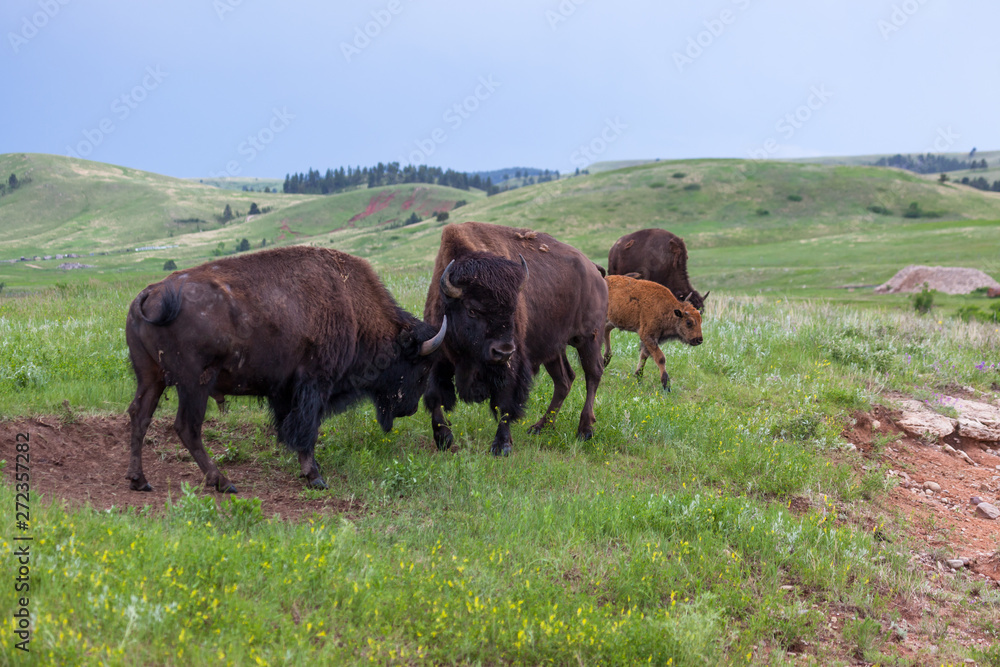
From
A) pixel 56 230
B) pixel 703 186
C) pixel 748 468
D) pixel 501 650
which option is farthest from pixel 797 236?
pixel 56 230

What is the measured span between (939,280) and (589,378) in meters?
28.6

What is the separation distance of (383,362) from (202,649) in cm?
402

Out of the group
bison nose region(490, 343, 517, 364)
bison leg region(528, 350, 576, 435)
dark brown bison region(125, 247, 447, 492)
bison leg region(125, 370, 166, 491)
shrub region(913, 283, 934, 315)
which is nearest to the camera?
dark brown bison region(125, 247, 447, 492)

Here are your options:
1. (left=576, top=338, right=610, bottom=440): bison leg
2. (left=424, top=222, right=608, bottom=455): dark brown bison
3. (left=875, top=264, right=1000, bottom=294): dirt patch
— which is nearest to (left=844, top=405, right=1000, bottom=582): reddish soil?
(left=576, top=338, right=610, bottom=440): bison leg

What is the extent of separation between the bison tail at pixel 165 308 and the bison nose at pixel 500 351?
2805 millimetres

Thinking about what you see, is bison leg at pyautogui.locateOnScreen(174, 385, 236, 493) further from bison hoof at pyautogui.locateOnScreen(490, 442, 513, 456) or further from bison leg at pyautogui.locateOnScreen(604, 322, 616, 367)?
bison leg at pyautogui.locateOnScreen(604, 322, 616, 367)

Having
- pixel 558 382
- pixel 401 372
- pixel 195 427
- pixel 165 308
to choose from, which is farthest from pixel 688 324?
pixel 165 308

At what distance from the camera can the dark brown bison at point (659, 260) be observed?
1587cm

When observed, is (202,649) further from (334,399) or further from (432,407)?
(432,407)

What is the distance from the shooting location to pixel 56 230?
72938 millimetres

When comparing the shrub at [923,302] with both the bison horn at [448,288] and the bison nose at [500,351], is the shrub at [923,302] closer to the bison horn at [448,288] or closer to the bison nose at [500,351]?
the bison nose at [500,351]

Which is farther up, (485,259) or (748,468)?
(485,259)

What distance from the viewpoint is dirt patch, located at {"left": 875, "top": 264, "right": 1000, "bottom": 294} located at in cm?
2920

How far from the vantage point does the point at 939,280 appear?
30219mm
